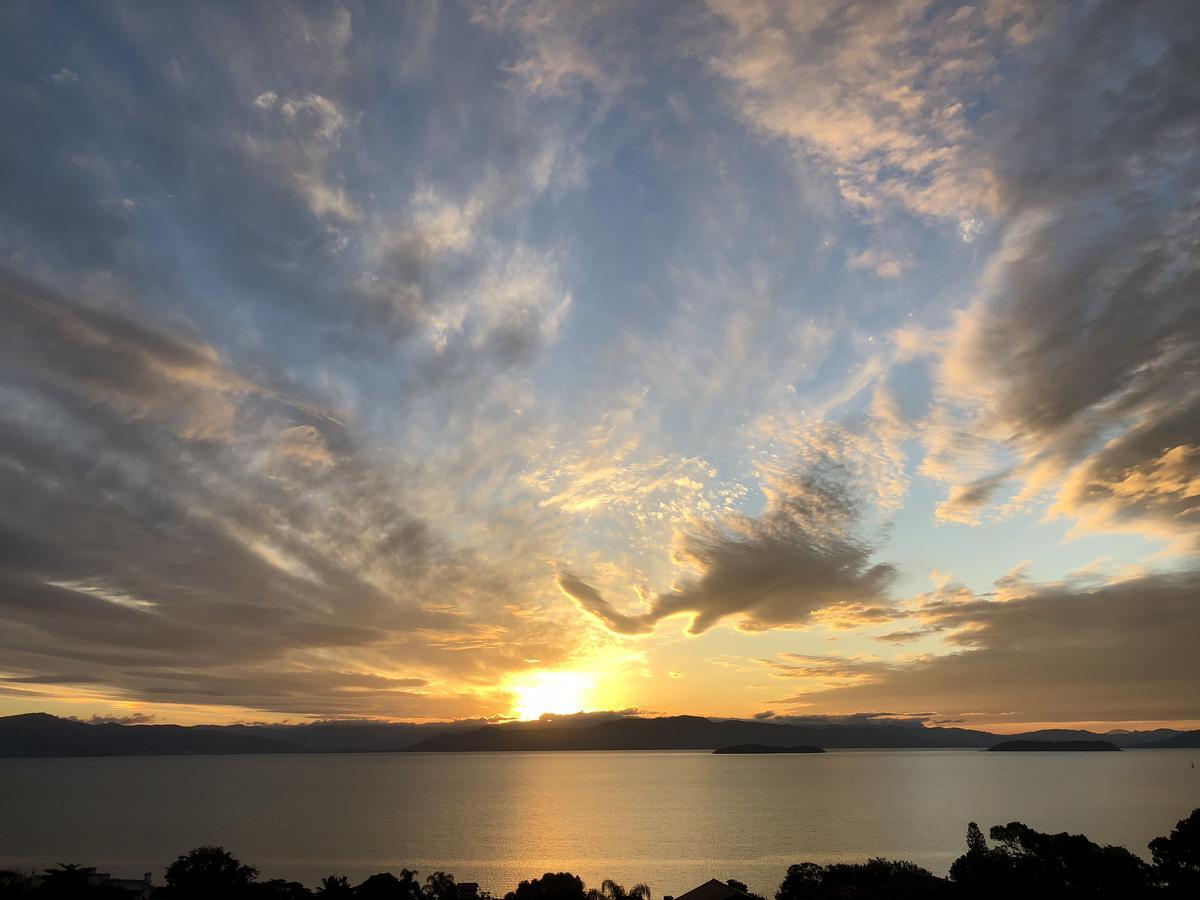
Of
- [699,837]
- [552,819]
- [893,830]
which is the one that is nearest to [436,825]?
[552,819]

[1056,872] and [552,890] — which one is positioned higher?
[1056,872]

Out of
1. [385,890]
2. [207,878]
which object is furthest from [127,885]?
[385,890]

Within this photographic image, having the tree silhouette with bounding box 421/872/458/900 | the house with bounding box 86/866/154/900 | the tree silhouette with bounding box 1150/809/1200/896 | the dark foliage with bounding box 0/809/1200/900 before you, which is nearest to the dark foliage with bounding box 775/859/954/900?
the dark foliage with bounding box 0/809/1200/900

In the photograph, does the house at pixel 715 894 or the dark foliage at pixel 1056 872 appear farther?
the dark foliage at pixel 1056 872

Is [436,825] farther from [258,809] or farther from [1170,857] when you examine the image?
[1170,857]

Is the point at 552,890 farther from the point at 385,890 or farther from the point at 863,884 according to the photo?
the point at 863,884

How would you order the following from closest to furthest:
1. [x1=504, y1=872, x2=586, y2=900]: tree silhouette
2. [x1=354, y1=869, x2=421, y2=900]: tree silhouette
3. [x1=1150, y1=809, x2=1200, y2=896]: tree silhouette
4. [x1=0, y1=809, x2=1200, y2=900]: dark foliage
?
[x1=1150, y1=809, x2=1200, y2=896]: tree silhouette
[x1=0, y1=809, x2=1200, y2=900]: dark foliage
[x1=504, y1=872, x2=586, y2=900]: tree silhouette
[x1=354, y1=869, x2=421, y2=900]: tree silhouette

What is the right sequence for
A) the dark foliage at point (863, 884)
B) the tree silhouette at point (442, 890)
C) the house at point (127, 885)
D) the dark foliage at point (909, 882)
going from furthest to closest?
1. the house at point (127, 885)
2. the tree silhouette at point (442, 890)
3. the dark foliage at point (863, 884)
4. the dark foliage at point (909, 882)

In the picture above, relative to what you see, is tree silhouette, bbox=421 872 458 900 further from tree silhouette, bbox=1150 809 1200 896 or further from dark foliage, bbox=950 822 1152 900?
tree silhouette, bbox=1150 809 1200 896

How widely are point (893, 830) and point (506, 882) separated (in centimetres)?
8245

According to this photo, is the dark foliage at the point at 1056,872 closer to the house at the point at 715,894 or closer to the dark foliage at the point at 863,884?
the dark foliage at the point at 863,884

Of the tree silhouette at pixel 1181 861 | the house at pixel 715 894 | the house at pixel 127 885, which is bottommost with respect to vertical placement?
the house at pixel 127 885

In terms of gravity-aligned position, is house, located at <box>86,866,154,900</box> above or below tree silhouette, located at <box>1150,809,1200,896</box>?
below

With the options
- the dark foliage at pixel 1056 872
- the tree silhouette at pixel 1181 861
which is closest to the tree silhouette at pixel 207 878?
the dark foliage at pixel 1056 872
